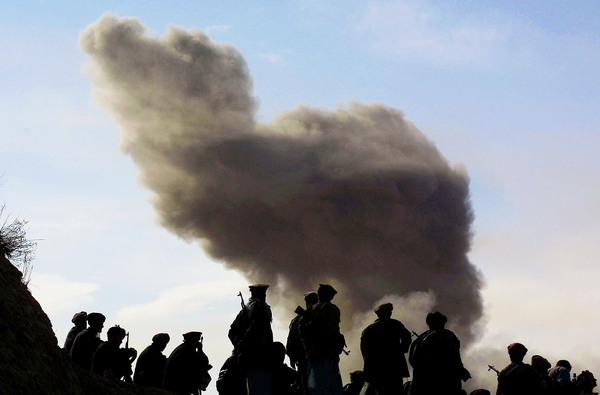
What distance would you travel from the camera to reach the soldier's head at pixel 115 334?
15.1 metres

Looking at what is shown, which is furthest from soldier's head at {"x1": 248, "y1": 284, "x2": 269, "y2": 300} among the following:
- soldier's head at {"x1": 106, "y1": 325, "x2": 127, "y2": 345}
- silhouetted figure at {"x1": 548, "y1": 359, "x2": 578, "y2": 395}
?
silhouetted figure at {"x1": 548, "y1": 359, "x2": 578, "y2": 395}

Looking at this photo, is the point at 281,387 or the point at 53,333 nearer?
the point at 53,333

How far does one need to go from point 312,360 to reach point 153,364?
3.75 meters

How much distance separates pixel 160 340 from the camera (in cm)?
1555

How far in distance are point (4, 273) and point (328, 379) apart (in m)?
5.60

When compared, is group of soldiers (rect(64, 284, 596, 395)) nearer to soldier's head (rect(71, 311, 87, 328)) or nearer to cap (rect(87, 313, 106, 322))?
cap (rect(87, 313, 106, 322))

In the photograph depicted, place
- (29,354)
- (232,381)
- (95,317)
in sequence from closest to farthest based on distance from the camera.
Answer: (29,354) → (232,381) → (95,317)

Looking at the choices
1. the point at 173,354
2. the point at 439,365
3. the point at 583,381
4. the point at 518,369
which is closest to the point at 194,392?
the point at 173,354

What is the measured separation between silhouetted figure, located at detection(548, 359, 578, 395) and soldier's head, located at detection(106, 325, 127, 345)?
8361mm

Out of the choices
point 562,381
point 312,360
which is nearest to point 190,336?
point 312,360

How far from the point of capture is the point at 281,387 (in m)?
14.8

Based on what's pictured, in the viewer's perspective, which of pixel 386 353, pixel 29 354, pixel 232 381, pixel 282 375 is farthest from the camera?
pixel 282 375

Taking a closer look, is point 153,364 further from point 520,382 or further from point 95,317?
point 520,382

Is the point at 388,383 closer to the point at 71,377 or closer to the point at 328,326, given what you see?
the point at 328,326
